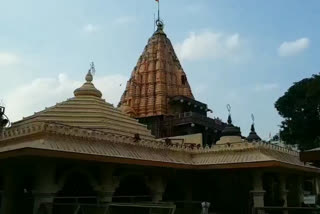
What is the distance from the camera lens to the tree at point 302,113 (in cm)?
4219

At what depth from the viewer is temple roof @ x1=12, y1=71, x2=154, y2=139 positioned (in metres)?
20.0

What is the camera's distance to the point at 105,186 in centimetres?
1608

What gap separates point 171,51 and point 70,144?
28.8 metres

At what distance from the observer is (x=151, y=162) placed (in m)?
16.9

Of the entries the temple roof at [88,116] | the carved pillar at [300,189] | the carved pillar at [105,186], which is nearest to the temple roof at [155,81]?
the temple roof at [88,116]

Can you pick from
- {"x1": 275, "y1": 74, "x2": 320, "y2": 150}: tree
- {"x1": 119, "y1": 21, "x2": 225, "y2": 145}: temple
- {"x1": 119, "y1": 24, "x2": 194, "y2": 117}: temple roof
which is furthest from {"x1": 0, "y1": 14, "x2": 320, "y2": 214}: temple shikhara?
{"x1": 275, "y1": 74, "x2": 320, "y2": 150}: tree

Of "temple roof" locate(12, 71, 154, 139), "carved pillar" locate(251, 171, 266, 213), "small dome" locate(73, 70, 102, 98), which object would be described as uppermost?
"small dome" locate(73, 70, 102, 98)

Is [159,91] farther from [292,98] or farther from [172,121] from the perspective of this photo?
[292,98]

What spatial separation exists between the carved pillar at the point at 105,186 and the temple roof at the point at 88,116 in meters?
3.73

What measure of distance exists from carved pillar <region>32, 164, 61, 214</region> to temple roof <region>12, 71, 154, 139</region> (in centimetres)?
501

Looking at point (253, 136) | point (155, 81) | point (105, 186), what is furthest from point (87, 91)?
point (155, 81)

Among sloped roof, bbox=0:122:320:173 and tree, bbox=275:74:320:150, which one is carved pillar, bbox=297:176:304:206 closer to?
sloped roof, bbox=0:122:320:173

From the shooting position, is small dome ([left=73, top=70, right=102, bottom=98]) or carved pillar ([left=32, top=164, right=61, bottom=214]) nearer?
carved pillar ([left=32, top=164, right=61, bottom=214])

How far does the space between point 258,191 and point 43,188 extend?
33.5 ft
